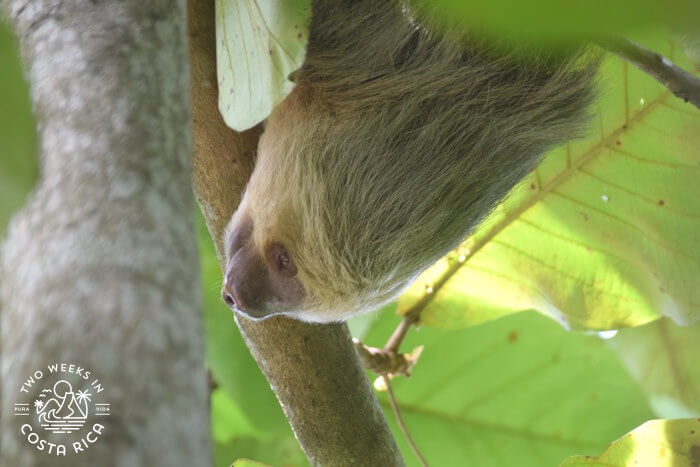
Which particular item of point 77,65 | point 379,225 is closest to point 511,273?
point 379,225

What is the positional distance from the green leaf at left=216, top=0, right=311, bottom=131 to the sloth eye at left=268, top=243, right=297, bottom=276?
66cm

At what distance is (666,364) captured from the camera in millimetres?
3293

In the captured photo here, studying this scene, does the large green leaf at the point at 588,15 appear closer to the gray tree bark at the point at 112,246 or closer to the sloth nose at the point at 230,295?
the gray tree bark at the point at 112,246

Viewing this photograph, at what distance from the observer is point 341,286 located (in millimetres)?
2318

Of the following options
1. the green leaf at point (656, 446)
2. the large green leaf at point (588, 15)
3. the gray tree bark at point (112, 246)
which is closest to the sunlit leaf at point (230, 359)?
the green leaf at point (656, 446)

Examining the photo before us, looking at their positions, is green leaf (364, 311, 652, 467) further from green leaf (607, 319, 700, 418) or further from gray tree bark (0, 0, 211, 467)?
gray tree bark (0, 0, 211, 467)

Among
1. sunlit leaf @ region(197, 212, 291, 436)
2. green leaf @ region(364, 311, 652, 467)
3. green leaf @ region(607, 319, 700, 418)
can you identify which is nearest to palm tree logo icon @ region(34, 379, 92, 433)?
sunlit leaf @ region(197, 212, 291, 436)

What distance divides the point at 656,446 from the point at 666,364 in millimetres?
1097

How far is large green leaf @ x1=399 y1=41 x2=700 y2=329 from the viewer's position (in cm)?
259

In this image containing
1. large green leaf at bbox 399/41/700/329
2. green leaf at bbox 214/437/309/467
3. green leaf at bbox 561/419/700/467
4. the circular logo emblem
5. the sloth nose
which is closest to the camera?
the circular logo emblem

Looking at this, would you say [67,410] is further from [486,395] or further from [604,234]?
[486,395]

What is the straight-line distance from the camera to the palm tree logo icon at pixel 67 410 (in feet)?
2.27

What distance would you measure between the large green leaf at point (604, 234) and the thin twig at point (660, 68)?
1.88 ft

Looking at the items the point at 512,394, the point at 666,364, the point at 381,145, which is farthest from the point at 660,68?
the point at 666,364
